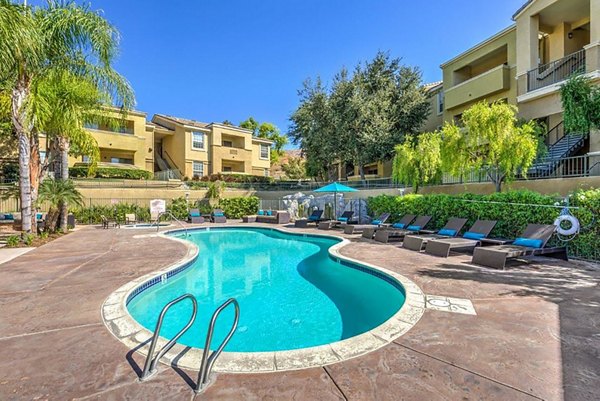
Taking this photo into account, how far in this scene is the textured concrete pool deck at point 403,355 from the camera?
2.74m

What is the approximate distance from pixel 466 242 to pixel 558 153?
904 cm

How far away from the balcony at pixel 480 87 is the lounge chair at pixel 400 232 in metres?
11.3

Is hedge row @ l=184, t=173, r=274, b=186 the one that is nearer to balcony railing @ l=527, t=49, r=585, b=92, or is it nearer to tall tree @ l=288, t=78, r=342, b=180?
tall tree @ l=288, t=78, r=342, b=180

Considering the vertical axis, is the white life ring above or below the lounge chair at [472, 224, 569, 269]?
above

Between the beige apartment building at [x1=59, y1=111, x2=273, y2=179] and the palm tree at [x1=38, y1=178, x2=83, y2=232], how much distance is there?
14.0 metres

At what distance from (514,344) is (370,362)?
1.80 m

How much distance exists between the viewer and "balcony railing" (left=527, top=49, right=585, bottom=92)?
573 inches

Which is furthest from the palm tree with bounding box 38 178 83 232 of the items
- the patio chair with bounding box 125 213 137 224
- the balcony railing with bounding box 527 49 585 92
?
the balcony railing with bounding box 527 49 585 92

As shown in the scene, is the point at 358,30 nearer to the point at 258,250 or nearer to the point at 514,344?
the point at 258,250

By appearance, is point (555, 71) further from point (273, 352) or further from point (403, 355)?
point (273, 352)

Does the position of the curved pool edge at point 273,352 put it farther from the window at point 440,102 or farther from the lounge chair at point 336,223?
the window at point 440,102

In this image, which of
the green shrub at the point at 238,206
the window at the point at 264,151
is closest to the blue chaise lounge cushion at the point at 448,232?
the green shrub at the point at 238,206

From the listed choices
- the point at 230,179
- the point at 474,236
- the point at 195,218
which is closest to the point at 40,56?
the point at 195,218

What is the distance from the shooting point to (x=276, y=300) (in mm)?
6688
